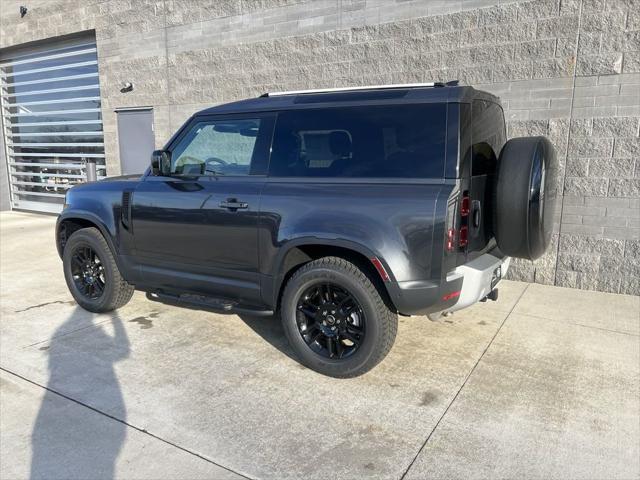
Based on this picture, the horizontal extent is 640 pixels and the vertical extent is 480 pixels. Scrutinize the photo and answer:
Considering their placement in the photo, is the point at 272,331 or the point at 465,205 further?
the point at 272,331

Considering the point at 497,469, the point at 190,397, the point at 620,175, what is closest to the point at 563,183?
the point at 620,175

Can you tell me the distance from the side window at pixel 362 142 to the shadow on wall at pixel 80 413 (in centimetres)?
190

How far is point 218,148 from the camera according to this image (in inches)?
160

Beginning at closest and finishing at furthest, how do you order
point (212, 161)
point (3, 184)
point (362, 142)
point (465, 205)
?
point (465, 205), point (362, 142), point (212, 161), point (3, 184)

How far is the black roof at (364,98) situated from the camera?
3.20 m

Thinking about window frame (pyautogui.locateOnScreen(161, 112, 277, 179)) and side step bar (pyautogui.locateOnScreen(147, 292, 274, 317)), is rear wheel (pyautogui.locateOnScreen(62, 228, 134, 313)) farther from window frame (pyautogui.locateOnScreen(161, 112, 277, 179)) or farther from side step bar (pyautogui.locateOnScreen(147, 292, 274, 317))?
window frame (pyautogui.locateOnScreen(161, 112, 277, 179))

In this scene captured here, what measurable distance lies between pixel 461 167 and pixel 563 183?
3.20m

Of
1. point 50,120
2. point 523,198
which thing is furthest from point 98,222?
point 50,120

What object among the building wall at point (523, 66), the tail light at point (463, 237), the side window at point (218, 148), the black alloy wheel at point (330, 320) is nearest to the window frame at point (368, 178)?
the side window at point (218, 148)

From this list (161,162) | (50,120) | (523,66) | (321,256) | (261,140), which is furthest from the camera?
(50,120)

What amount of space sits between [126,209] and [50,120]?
9.15 metres

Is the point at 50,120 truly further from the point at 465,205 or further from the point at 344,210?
the point at 465,205

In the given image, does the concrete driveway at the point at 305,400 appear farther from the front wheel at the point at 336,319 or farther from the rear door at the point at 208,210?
the rear door at the point at 208,210

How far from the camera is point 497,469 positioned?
2516 mm
